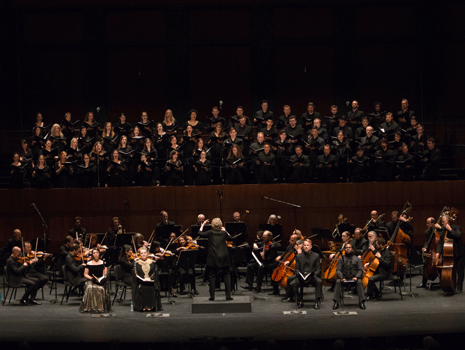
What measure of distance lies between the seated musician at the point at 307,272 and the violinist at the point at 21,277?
14.5 feet

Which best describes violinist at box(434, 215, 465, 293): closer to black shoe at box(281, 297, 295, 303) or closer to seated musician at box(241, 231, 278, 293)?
black shoe at box(281, 297, 295, 303)

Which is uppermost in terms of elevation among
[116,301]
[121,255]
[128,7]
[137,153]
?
[128,7]

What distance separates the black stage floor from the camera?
965 centimetres

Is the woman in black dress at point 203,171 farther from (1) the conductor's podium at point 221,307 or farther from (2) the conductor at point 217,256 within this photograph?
(1) the conductor's podium at point 221,307

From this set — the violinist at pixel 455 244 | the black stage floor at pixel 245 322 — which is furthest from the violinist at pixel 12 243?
the violinist at pixel 455 244

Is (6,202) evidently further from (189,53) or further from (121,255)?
(189,53)

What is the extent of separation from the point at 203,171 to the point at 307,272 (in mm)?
4474

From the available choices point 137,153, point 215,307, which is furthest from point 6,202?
point 215,307

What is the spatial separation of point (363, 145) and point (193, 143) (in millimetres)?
3682

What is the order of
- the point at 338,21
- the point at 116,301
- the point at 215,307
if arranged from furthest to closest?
the point at 338,21 < the point at 116,301 < the point at 215,307

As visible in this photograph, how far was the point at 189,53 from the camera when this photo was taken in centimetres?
1959

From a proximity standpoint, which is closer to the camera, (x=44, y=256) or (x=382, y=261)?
(x=382, y=261)

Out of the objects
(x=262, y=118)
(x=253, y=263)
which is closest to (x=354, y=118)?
(x=262, y=118)

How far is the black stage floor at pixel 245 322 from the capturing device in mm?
9648
